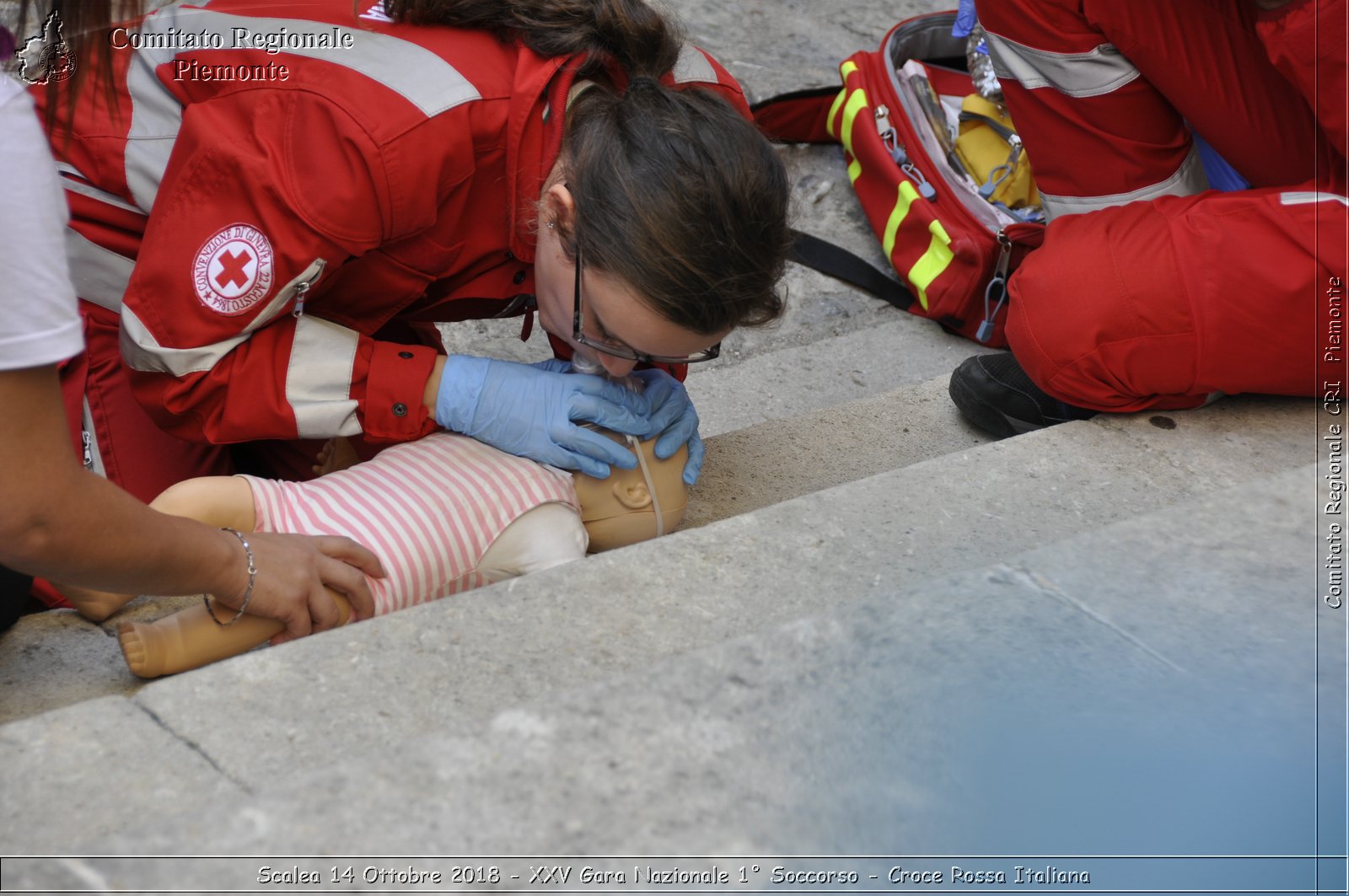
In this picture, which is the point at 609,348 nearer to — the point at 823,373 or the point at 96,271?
the point at 96,271

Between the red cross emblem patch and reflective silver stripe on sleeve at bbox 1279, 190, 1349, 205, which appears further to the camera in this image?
reflective silver stripe on sleeve at bbox 1279, 190, 1349, 205

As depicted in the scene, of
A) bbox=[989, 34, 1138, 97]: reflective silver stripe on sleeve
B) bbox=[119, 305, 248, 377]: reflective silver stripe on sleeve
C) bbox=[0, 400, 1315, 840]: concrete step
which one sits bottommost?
bbox=[0, 400, 1315, 840]: concrete step

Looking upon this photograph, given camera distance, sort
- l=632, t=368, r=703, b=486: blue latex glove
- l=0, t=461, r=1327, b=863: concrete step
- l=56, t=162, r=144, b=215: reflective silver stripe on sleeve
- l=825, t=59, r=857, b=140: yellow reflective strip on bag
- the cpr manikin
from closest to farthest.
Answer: l=0, t=461, r=1327, b=863: concrete step, the cpr manikin, l=56, t=162, r=144, b=215: reflective silver stripe on sleeve, l=632, t=368, r=703, b=486: blue latex glove, l=825, t=59, r=857, b=140: yellow reflective strip on bag

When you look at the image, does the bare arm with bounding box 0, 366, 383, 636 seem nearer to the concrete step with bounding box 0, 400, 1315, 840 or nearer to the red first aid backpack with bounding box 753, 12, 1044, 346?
the concrete step with bounding box 0, 400, 1315, 840

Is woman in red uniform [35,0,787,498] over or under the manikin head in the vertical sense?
over

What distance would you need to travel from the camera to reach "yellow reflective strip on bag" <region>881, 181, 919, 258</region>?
3.19 meters

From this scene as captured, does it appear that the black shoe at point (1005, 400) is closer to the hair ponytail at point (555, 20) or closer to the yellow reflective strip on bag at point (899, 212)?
the hair ponytail at point (555, 20)

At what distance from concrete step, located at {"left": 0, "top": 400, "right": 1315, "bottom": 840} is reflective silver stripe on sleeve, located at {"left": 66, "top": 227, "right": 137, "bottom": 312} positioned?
2.86 feet

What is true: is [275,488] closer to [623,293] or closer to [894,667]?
[623,293]

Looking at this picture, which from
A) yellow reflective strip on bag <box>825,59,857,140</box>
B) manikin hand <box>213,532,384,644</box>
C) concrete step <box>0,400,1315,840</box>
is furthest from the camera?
yellow reflective strip on bag <box>825,59,857,140</box>

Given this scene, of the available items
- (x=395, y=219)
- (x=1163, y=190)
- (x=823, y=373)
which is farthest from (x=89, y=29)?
(x=823, y=373)

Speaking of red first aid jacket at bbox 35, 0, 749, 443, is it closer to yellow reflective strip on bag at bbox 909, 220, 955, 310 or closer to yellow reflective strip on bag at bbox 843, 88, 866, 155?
yellow reflective strip on bag at bbox 909, 220, 955, 310

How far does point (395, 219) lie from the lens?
165 cm

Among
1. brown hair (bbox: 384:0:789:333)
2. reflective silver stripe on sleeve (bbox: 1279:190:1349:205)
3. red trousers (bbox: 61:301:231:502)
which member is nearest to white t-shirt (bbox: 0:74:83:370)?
brown hair (bbox: 384:0:789:333)
